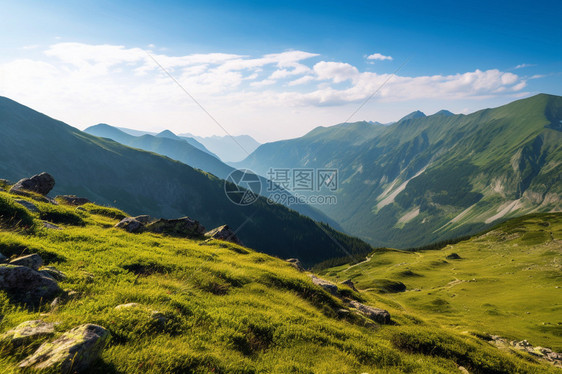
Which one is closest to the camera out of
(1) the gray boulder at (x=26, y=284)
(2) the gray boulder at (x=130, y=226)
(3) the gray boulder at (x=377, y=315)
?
(1) the gray boulder at (x=26, y=284)

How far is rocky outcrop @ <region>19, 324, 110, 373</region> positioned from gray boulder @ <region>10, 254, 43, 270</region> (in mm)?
6571

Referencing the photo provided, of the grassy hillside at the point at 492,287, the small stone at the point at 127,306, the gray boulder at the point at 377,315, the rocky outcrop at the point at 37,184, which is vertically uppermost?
the rocky outcrop at the point at 37,184

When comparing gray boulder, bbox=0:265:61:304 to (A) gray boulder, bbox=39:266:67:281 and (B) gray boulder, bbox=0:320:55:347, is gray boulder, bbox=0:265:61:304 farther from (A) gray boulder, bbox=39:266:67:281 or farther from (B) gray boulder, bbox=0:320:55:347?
(B) gray boulder, bbox=0:320:55:347

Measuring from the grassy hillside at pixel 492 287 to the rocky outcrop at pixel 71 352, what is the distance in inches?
1496

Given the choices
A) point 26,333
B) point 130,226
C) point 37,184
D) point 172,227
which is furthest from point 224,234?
point 26,333

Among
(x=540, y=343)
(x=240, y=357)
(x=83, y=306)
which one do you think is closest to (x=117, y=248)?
(x=83, y=306)

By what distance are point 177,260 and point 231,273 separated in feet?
12.9

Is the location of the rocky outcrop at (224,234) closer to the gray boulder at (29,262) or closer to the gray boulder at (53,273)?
the gray boulder at (53,273)

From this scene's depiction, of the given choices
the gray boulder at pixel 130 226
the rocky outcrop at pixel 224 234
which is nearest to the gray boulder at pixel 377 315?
the rocky outcrop at pixel 224 234

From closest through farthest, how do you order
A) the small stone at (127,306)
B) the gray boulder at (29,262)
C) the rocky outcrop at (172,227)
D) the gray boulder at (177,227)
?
the small stone at (127,306) < the gray boulder at (29,262) < the rocky outcrop at (172,227) < the gray boulder at (177,227)

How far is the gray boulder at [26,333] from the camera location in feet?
24.1

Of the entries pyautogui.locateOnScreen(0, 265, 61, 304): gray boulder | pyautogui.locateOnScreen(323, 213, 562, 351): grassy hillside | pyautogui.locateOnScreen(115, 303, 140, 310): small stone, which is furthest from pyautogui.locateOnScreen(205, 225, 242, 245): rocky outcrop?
pyautogui.locateOnScreen(323, 213, 562, 351): grassy hillside

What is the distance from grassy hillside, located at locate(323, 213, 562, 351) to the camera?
2559 inches

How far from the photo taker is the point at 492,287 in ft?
352
